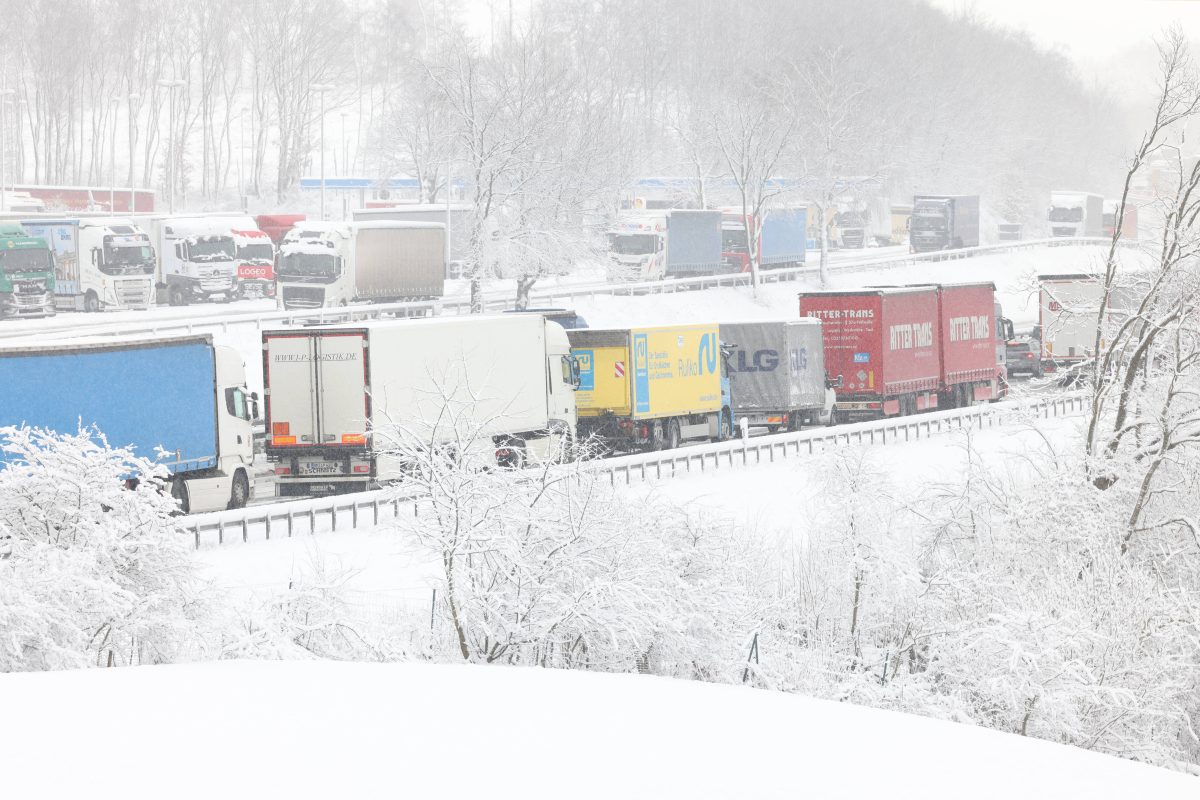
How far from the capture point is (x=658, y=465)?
30.0 meters

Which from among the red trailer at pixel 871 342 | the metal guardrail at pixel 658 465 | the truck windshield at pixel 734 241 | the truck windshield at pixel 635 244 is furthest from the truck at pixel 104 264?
the truck windshield at pixel 734 241

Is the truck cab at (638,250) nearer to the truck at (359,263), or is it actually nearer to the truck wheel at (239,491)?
the truck at (359,263)

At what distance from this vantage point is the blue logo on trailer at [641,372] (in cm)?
3259

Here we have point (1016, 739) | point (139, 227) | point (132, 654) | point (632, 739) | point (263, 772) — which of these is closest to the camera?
point (263, 772)

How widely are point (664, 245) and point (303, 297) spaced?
63.5ft

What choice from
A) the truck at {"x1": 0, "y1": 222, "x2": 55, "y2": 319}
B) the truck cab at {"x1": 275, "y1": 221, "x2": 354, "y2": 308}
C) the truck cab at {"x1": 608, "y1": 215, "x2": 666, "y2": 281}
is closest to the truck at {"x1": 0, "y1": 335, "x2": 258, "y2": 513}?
the truck cab at {"x1": 275, "y1": 221, "x2": 354, "y2": 308}

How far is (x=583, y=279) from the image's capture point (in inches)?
2849

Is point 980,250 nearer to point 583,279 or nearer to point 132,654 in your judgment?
point 583,279

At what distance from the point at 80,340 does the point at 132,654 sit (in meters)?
8.44

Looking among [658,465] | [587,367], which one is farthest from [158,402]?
[587,367]

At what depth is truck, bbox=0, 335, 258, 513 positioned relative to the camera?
2281 centimetres

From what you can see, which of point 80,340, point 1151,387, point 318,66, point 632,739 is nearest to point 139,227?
point 80,340

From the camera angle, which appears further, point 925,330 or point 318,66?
point 318,66

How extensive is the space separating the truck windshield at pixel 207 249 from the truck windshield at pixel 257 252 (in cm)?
70
